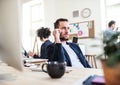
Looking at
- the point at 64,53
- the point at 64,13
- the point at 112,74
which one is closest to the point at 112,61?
the point at 112,74

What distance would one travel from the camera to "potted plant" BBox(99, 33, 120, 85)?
0.45 metres

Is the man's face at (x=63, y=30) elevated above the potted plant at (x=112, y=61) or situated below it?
above

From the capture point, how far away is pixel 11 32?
87cm

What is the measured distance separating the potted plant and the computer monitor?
18.0 inches

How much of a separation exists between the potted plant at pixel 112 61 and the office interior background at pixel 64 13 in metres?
3.27

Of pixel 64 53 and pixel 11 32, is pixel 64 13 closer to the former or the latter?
pixel 64 53

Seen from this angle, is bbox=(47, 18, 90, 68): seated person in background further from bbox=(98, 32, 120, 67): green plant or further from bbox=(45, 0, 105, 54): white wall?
bbox=(45, 0, 105, 54): white wall

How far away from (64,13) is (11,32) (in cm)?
439

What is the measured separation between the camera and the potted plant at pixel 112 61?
0.45 m

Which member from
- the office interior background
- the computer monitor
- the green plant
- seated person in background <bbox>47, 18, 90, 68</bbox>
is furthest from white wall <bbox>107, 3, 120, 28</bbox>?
the green plant

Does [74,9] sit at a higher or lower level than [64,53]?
higher

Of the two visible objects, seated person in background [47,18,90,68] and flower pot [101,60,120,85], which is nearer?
flower pot [101,60,120,85]

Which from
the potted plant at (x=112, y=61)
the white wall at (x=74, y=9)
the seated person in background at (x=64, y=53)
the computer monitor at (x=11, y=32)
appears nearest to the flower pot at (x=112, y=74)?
the potted plant at (x=112, y=61)

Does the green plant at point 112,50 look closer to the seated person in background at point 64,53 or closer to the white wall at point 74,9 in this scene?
the seated person in background at point 64,53
